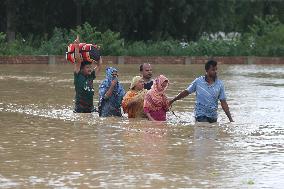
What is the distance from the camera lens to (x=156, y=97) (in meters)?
15.7

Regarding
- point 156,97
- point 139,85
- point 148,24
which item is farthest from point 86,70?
point 148,24

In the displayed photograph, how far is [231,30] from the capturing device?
7581cm

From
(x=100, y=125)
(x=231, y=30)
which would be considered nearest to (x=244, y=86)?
(x=100, y=125)

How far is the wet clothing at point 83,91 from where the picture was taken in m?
17.0

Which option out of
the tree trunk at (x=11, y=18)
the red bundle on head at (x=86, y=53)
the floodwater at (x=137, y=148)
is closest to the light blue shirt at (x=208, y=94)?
the floodwater at (x=137, y=148)

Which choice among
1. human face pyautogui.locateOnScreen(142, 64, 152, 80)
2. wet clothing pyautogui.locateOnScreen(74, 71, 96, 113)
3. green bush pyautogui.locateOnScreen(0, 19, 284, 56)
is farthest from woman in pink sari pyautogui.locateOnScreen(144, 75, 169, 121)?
green bush pyautogui.locateOnScreen(0, 19, 284, 56)

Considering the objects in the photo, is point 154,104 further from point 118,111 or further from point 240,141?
point 240,141

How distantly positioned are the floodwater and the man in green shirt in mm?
268

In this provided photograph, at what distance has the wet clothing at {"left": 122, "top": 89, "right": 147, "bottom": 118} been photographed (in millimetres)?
16297

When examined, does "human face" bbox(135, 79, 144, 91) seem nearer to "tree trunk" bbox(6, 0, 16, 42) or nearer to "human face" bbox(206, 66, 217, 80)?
"human face" bbox(206, 66, 217, 80)

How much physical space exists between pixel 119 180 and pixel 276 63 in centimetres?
3622

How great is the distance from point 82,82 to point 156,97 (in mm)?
1888

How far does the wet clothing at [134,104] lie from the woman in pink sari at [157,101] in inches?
16.3

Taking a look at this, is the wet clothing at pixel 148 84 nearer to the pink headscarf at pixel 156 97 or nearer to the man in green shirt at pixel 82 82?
the pink headscarf at pixel 156 97
